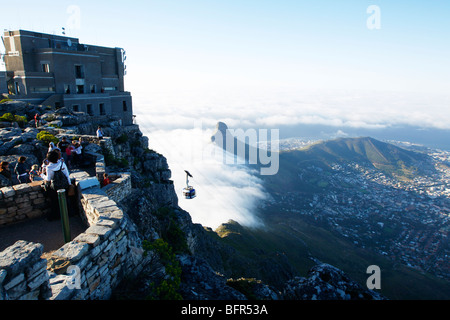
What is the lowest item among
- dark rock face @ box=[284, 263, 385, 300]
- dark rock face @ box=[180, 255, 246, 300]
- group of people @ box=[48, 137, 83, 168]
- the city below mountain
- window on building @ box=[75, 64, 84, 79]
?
the city below mountain

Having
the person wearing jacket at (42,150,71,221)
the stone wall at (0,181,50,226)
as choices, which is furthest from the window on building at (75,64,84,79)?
the person wearing jacket at (42,150,71,221)

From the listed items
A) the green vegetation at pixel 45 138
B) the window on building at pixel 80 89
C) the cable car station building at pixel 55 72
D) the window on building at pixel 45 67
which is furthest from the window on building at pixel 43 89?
the green vegetation at pixel 45 138

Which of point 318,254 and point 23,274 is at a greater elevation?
point 23,274

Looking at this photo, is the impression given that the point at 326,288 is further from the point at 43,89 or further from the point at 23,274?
the point at 43,89

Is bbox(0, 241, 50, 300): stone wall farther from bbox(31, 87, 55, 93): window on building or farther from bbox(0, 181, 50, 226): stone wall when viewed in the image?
bbox(31, 87, 55, 93): window on building

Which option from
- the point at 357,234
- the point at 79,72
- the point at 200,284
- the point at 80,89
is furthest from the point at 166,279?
the point at 357,234
